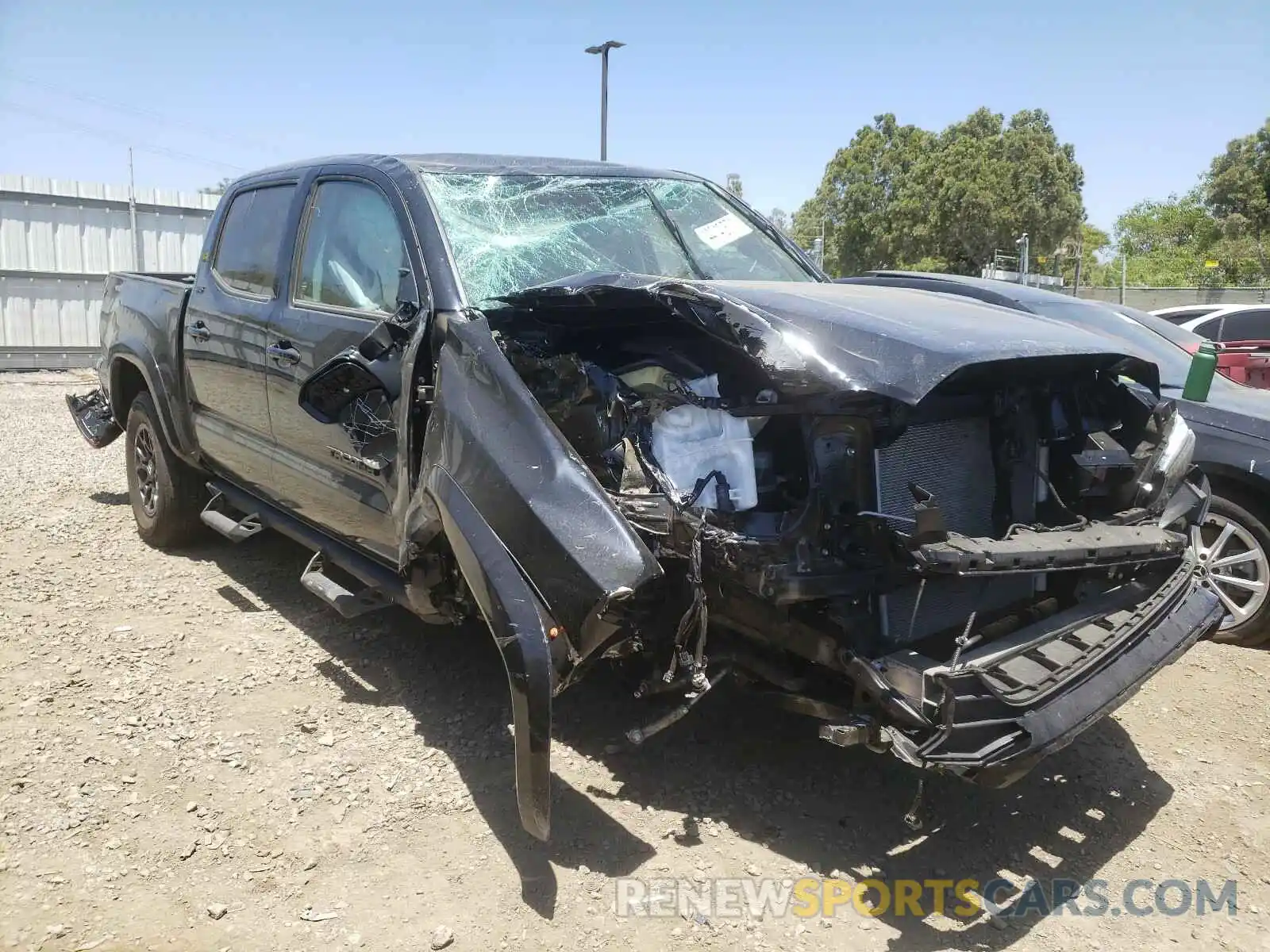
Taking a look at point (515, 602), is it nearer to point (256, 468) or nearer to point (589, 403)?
point (589, 403)

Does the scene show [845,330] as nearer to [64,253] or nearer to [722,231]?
[722,231]

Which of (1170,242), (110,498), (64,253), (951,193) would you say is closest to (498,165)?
(110,498)

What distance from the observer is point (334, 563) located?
13.5ft

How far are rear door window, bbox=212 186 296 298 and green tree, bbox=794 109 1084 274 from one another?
3790 cm

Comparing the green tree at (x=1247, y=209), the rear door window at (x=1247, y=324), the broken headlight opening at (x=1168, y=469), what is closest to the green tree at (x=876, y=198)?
the green tree at (x=1247, y=209)

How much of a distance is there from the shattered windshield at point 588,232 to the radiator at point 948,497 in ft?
4.26

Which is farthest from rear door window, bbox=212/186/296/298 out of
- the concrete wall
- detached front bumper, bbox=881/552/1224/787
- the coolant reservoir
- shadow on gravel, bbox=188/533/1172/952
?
the concrete wall

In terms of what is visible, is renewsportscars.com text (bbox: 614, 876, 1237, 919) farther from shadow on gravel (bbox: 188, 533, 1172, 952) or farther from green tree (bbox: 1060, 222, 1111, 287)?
green tree (bbox: 1060, 222, 1111, 287)

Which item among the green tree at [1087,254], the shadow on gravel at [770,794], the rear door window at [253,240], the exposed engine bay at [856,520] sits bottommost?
the shadow on gravel at [770,794]

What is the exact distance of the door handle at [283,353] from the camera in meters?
3.93

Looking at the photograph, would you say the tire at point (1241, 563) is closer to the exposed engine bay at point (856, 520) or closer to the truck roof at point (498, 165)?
the exposed engine bay at point (856, 520)

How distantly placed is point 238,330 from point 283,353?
0.58m

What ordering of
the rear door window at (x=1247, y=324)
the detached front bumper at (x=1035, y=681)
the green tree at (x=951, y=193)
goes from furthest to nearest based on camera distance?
the green tree at (x=951, y=193) → the rear door window at (x=1247, y=324) → the detached front bumper at (x=1035, y=681)

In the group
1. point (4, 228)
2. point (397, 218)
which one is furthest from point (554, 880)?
point (4, 228)
